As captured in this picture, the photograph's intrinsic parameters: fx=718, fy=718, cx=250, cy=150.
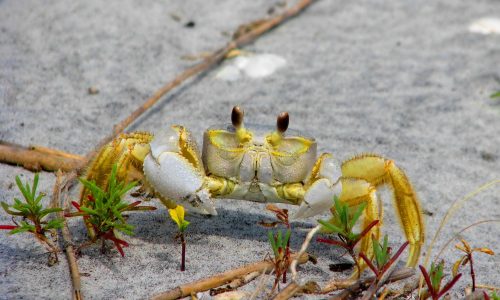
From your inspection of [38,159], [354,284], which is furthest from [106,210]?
[38,159]

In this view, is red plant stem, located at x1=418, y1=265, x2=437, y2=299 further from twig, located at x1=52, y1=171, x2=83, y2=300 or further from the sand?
twig, located at x1=52, y1=171, x2=83, y2=300

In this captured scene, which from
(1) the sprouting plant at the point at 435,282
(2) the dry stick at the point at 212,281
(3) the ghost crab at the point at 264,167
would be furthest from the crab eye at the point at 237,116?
(1) the sprouting plant at the point at 435,282

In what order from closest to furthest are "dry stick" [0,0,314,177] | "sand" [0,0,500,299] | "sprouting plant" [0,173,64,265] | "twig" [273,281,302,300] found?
"twig" [273,281,302,300], "sprouting plant" [0,173,64,265], "sand" [0,0,500,299], "dry stick" [0,0,314,177]

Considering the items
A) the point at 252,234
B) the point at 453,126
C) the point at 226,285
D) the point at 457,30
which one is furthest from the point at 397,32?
the point at 226,285

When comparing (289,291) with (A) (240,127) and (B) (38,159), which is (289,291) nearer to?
(A) (240,127)

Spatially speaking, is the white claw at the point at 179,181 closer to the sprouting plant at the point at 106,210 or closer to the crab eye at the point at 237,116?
the sprouting plant at the point at 106,210

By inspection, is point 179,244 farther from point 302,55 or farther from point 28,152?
point 302,55

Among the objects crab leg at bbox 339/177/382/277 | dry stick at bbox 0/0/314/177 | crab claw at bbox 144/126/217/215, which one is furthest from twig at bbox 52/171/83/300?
crab leg at bbox 339/177/382/277

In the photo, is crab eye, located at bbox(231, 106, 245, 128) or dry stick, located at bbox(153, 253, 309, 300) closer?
dry stick, located at bbox(153, 253, 309, 300)
